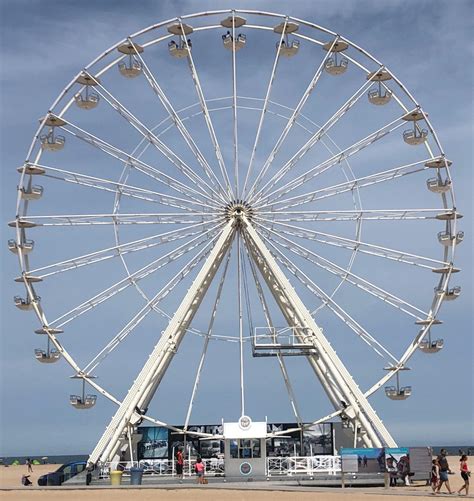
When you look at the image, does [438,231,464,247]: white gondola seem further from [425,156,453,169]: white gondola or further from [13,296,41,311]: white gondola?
[13,296,41,311]: white gondola

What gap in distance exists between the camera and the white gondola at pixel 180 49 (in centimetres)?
4016

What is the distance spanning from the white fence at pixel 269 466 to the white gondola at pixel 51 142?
11.6 m

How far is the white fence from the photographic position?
35750 millimetres

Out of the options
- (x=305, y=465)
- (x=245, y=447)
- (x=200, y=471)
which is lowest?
(x=200, y=471)

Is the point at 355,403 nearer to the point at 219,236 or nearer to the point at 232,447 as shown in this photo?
the point at 232,447

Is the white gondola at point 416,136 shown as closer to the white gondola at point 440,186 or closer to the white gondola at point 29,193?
the white gondola at point 440,186

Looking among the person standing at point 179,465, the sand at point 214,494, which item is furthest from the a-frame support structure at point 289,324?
the sand at point 214,494

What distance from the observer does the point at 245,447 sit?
1407 inches

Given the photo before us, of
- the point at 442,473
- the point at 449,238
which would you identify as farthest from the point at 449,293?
the point at 442,473

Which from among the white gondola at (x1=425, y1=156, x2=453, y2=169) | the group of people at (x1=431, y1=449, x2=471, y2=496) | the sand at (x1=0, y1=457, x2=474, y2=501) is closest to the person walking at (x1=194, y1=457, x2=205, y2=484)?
the sand at (x1=0, y1=457, x2=474, y2=501)

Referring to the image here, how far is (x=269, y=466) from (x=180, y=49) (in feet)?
51.3

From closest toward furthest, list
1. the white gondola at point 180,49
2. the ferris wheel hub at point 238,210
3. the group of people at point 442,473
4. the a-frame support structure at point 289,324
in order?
the group of people at point 442,473 < the a-frame support structure at point 289,324 < the ferris wheel hub at point 238,210 < the white gondola at point 180,49

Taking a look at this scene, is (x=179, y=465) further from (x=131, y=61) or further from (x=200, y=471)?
(x=131, y=61)

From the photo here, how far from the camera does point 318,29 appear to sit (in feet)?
132
